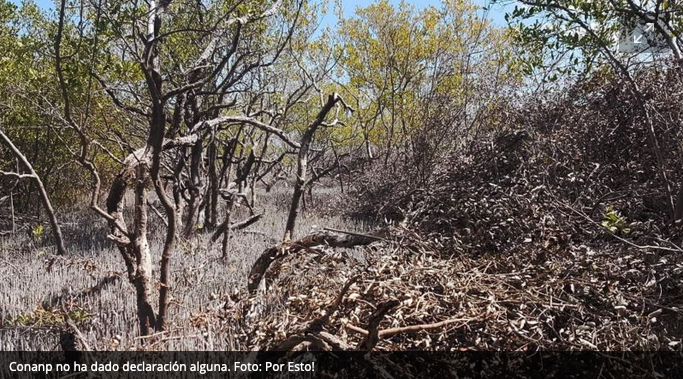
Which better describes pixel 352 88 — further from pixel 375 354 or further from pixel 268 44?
pixel 375 354

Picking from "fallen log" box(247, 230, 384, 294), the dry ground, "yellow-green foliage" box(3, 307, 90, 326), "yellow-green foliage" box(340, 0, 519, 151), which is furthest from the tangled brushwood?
"yellow-green foliage" box(340, 0, 519, 151)

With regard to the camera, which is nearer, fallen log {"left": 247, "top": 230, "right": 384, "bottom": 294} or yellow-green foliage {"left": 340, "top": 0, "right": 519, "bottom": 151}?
fallen log {"left": 247, "top": 230, "right": 384, "bottom": 294}

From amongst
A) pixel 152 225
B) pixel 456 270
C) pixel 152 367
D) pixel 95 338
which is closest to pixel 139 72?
pixel 95 338

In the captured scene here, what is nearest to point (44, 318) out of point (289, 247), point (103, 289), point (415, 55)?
point (103, 289)

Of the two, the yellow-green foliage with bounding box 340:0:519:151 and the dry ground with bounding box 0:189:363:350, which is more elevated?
the yellow-green foliage with bounding box 340:0:519:151

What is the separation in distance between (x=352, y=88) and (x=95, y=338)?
9823mm

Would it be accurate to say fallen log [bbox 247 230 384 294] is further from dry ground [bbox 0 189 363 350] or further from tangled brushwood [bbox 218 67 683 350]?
dry ground [bbox 0 189 363 350]

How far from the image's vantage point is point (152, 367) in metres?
2.50

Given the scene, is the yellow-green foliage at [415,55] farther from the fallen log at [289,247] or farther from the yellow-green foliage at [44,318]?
the yellow-green foliage at [44,318]

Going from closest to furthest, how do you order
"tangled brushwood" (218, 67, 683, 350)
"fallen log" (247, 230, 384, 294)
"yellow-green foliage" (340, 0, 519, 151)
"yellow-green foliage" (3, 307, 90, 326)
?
"tangled brushwood" (218, 67, 683, 350) → "yellow-green foliage" (3, 307, 90, 326) → "fallen log" (247, 230, 384, 294) → "yellow-green foliage" (340, 0, 519, 151)
